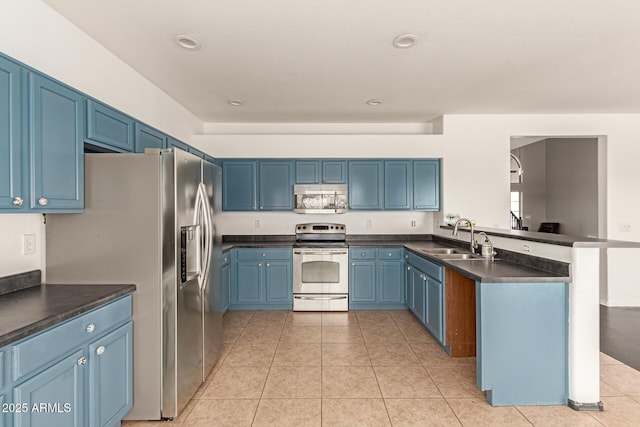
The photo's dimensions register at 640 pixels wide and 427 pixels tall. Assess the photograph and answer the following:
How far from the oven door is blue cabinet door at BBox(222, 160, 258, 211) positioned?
1.06m

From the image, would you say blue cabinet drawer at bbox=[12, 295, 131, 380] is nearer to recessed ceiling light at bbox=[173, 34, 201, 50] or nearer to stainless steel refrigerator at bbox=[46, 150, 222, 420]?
stainless steel refrigerator at bbox=[46, 150, 222, 420]

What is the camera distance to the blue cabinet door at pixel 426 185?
186 inches

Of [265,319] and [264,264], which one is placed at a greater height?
[264,264]

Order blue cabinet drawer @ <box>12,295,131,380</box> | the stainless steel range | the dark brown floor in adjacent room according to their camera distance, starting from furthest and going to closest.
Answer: the stainless steel range
the dark brown floor in adjacent room
blue cabinet drawer @ <box>12,295,131,380</box>

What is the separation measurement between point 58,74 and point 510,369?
12.2 ft

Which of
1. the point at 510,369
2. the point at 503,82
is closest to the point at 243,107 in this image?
the point at 503,82

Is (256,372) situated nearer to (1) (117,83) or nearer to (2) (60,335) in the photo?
(2) (60,335)

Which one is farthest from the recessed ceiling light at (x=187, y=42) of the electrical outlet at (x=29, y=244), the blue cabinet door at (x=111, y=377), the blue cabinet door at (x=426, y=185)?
the blue cabinet door at (x=426, y=185)

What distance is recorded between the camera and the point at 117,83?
284 cm

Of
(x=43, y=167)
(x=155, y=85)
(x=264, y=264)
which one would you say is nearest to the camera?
(x=43, y=167)

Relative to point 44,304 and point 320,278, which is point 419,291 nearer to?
point 320,278

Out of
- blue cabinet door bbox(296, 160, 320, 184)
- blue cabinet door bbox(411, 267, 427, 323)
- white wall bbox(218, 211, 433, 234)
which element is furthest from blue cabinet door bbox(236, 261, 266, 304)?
blue cabinet door bbox(411, 267, 427, 323)

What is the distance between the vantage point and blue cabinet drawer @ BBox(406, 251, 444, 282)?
3153 mm

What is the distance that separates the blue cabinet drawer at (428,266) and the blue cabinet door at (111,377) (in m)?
2.59
